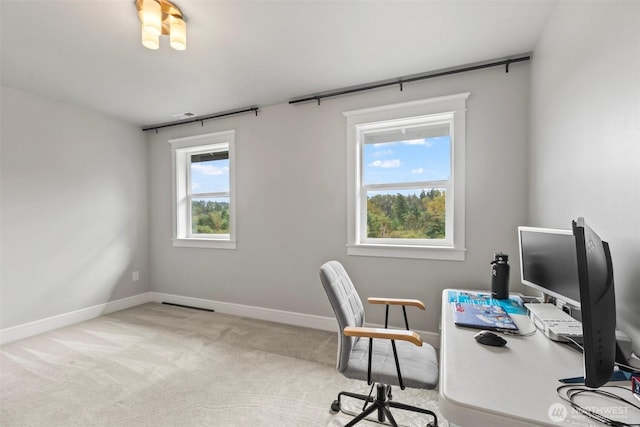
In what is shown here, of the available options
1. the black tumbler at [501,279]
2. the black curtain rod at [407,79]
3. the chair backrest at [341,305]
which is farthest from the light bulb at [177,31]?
the black tumbler at [501,279]

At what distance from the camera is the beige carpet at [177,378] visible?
182cm

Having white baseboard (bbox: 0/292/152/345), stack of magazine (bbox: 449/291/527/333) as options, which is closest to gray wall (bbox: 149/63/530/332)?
white baseboard (bbox: 0/292/152/345)

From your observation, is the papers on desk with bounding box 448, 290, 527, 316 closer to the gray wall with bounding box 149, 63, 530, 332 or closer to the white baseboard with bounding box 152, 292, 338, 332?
the gray wall with bounding box 149, 63, 530, 332

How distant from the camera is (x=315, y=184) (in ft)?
10.4

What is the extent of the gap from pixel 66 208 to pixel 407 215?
153 inches

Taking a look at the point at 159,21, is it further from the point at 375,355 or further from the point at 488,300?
the point at 488,300

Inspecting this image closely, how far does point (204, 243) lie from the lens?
12.7 feet

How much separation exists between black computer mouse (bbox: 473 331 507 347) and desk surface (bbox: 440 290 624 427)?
2 cm

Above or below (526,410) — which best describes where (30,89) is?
above

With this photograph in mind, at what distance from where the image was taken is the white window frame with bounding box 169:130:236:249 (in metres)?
3.64

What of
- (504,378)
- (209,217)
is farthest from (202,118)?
(504,378)

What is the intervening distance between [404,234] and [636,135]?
1.97 metres

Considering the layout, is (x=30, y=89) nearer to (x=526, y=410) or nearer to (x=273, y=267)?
(x=273, y=267)

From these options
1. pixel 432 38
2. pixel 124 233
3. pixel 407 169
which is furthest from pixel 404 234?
pixel 124 233
